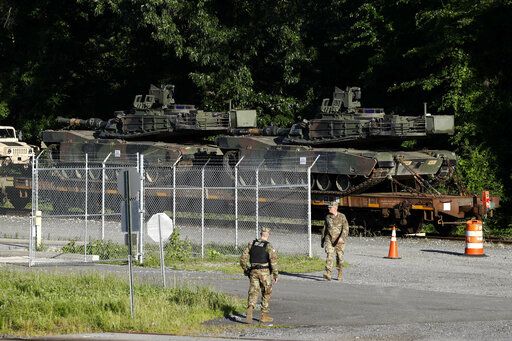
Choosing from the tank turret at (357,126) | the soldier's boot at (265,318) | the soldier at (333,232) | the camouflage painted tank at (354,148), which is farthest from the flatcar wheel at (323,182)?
the soldier's boot at (265,318)

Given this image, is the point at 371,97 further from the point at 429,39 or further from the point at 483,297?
the point at 483,297

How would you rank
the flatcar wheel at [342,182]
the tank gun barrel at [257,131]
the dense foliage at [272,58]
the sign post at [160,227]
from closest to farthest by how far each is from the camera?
1. the sign post at [160,227]
2. the flatcar wheel at [342,182]
3. the tank gun barrel at [257,131]
4. the dense foliage at [272,58]

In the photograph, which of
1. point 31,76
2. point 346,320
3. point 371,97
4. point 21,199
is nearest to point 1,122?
point 31,76

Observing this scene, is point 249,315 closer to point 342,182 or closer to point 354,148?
point 342,182

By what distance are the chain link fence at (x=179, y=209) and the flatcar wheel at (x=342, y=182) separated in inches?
40.1

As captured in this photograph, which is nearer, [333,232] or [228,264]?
[333,232]

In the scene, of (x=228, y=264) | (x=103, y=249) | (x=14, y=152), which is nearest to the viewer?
(x=228, y=264)

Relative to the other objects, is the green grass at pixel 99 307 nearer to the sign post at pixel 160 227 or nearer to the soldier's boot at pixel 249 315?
the soldier's boot at pixel 249 315

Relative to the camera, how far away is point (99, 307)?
17.9m

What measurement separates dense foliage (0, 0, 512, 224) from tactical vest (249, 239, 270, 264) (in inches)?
838

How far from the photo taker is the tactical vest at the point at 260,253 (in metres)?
16.8

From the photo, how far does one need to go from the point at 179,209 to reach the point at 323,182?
474cm

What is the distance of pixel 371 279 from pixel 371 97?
2084 centimetres

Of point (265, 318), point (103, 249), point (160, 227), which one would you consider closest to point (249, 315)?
point (265, 318)
